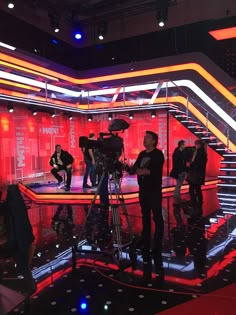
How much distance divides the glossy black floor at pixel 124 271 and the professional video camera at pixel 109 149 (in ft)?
2.60

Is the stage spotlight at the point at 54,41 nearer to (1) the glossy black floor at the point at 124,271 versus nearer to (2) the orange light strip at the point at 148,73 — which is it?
(2) the orange light strip at the point at 148,73

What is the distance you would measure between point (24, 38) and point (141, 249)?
29.2ft

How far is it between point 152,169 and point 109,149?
62cm

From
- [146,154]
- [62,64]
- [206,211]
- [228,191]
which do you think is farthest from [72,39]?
[146,154]

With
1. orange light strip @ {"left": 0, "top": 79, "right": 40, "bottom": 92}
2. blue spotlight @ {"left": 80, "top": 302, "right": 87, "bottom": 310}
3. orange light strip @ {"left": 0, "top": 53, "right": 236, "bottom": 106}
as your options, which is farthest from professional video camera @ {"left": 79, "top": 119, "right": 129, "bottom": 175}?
orange light strip @ {"left": 0, "top": 53, "right": 236, "bottom": 106}

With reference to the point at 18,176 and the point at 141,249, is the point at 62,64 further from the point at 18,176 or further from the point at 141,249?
the point at 141,249

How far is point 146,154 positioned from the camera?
3697 millimetres

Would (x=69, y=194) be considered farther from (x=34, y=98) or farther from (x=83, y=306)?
(x=83, y=306)

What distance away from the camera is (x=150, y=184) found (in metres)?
3.61

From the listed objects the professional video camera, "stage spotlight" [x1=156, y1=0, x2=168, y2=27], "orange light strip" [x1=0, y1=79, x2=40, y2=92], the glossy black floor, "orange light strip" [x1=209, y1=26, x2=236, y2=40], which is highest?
"stage spotlight" [x1=156, y1=0, x2=168, y2=27]

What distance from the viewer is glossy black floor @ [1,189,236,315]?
2.52m

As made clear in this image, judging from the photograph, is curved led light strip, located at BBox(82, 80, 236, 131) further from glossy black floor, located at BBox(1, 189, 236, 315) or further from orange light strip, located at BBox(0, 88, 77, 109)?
glossy black floor, located at BBox(1, 189, 236, 315)

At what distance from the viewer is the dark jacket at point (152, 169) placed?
3.58 m

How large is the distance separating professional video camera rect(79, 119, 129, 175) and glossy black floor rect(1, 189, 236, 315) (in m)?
0.79
